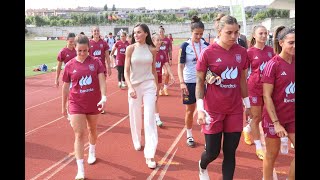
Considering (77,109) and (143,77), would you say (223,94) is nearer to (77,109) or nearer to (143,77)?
(143,77)

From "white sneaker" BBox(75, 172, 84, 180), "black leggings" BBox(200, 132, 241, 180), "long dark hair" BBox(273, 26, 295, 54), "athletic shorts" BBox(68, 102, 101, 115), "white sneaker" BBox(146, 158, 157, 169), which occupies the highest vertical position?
"long dark hair" BBox(273, 26, 295, 54)

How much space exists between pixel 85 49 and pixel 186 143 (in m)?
2.61

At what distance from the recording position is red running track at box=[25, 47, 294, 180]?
4871 mm

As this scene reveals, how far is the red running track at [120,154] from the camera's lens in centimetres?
487

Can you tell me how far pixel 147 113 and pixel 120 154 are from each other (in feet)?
3.09

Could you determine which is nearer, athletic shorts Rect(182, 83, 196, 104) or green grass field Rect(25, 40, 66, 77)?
athletic shorts Rect(182, 83, 196, 104)

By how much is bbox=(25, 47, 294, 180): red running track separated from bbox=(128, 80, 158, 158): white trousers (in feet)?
1.03

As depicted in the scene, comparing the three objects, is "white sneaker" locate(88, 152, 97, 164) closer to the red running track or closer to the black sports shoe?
the red running track

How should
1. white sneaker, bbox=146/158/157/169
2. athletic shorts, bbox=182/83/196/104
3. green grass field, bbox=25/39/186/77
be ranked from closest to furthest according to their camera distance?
1. white sneaker, bbox=146/158/157/169
2. athletic shorts, bbox=182/83/196/104
3. green grass field, bbox=25/39/186/77

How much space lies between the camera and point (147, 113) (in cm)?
532

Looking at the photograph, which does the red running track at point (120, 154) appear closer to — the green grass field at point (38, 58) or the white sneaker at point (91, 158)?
the white sneaker at point (91, 158)

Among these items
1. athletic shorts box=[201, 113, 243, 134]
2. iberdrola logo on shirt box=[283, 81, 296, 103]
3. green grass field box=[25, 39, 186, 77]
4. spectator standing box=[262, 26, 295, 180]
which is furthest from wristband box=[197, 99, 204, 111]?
green grass field box=[25, 39, 186, 77]

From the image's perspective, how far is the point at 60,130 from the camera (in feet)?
24.2
